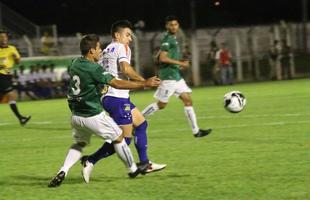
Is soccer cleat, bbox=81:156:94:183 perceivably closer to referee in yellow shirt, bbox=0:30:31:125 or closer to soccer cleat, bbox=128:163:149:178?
soccer cleat, bbox=128:163:149:178

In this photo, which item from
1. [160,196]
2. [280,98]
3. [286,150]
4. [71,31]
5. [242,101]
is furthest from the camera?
[71,31]

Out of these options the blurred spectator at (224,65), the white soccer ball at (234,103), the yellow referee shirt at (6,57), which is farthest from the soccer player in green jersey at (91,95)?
the blurred spectator at (224,65)

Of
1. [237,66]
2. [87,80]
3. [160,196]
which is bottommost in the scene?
[237,66]

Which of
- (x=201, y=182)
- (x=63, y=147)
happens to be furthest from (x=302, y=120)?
(x=201, y=182)

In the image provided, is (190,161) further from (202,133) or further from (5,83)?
(5,83)

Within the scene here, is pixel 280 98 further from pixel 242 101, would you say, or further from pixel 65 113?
pixel 242 101

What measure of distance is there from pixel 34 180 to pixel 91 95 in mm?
1586

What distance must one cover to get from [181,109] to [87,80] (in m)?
12.6

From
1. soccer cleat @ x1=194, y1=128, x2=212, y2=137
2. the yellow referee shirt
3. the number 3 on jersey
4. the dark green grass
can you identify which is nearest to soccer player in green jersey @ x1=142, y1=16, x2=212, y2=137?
soccer cleat @ x1=194, y1=128, x2=212, y2=137

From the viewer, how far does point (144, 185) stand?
8531mm

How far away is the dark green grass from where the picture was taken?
26.3 feet

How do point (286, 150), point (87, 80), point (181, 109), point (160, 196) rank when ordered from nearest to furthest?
1. point (160, 196)
2. point (87, 80)
3. point (286, 150)
4. point (181, 109)

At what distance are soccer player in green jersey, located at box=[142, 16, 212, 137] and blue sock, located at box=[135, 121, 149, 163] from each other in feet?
12.4

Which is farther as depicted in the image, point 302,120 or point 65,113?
point 65,113
